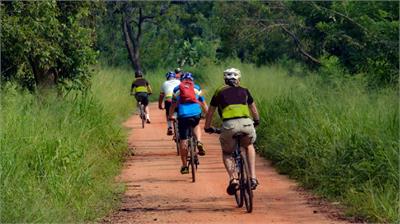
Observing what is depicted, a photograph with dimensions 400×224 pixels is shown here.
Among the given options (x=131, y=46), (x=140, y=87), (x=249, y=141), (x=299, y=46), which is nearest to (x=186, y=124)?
(x=249, y=141)

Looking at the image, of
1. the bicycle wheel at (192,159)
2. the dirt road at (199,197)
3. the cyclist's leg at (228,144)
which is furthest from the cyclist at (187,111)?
the cyclist's leg at (228,144)

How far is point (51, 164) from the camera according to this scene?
1042 cm

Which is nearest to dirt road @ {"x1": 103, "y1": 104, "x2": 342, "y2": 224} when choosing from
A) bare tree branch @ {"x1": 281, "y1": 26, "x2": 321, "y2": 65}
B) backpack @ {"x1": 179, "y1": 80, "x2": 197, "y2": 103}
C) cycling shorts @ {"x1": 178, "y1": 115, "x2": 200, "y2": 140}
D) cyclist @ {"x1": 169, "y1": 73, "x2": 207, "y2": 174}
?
cyclist @ {"x1": 169, "y1": 73, "x2": 207, "y2": 174}

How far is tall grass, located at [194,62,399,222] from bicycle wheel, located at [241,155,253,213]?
1237mm

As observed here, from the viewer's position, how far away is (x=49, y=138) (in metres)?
11.1

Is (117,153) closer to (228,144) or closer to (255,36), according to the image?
(228,144)

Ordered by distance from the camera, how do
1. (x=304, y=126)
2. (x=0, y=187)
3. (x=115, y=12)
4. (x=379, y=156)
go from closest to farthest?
(x=0, y=187)
(x=379, y=156)
(x=304, y=126)
(x=115, y=12)

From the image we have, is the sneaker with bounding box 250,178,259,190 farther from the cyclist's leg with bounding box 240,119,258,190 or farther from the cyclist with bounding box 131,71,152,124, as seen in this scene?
the cyclist with bounding box 131,71,152,124

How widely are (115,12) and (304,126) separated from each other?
32.2m

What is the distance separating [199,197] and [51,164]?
233 cm

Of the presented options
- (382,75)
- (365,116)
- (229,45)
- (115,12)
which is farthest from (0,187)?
(115,12)

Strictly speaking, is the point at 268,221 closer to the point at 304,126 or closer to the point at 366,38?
the point at 304,126

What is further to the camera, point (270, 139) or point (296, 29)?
point (296, 29)

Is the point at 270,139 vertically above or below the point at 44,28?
below
